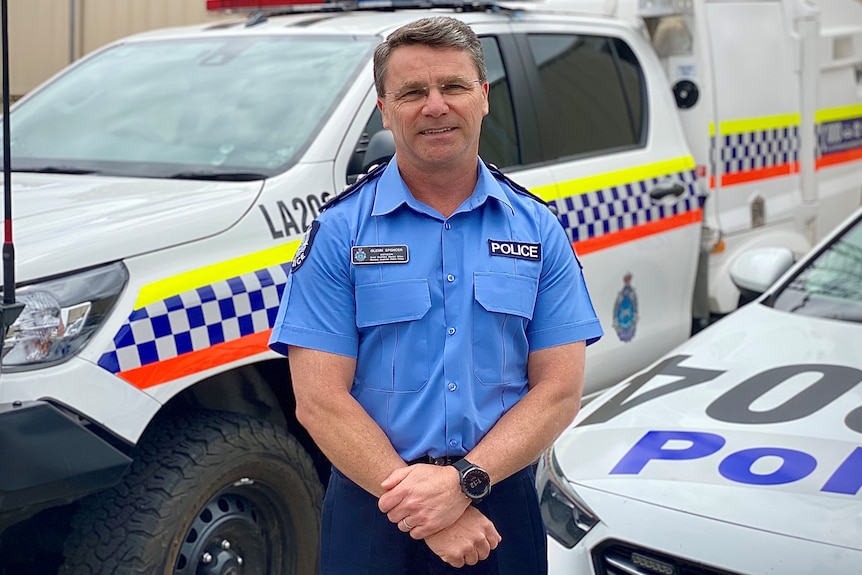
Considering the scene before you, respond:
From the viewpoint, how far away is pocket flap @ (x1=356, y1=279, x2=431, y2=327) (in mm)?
2084

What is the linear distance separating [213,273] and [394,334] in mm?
1060

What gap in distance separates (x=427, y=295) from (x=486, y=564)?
50cm

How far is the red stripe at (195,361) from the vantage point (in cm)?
284

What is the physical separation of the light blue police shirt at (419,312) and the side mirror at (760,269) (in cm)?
181

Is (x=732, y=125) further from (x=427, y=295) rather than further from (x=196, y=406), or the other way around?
(x=427, y=295)

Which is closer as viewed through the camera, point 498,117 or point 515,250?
point 515,250

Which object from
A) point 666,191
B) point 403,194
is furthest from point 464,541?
point 666,191

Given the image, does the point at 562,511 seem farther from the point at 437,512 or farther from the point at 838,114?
the point at 838,114

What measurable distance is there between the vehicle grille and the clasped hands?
0.61 m

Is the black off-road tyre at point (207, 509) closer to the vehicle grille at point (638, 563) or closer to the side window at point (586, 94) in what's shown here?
the vehicle grille at point (638, 563)

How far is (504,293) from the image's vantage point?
211cm

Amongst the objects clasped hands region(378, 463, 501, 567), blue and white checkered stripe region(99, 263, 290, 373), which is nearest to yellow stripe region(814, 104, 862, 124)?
blue and white checkered stripe region(99, 263, 290, 373)

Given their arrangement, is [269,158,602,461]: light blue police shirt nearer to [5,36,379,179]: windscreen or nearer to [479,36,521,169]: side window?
[5,36,379,179]: windscreen

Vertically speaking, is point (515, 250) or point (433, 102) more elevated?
point (433, 102)
